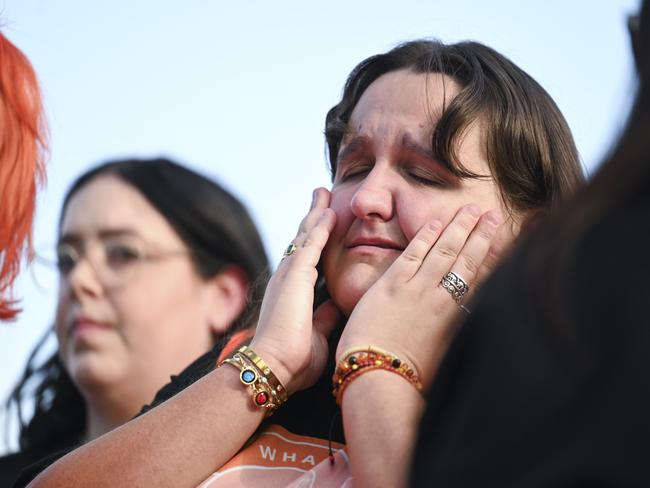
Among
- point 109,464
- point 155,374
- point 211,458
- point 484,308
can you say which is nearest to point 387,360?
point 211,458

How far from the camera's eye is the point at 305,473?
1.94m

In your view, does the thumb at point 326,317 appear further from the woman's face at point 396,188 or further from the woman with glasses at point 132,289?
the woman with glasses at point 132,289

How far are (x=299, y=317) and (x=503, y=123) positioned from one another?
695mm

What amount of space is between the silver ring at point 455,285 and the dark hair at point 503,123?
0.26 m

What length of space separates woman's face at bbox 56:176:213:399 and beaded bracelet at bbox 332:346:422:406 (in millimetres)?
2044

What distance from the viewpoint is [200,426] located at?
6.63 ft

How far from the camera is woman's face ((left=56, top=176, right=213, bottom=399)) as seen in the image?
3.77 meters

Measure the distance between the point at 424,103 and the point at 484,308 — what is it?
141 cm

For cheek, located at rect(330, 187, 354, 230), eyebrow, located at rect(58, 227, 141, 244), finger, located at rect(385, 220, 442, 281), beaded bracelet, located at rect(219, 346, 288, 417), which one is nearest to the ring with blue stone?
beaded bracelet, located at rect(219, 346, 288, 417)

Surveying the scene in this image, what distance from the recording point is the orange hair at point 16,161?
2834 mm

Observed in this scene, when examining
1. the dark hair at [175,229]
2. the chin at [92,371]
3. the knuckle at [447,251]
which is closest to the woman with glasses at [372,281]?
the knuckle at [447,251]

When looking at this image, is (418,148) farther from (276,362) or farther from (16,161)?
(16,161)

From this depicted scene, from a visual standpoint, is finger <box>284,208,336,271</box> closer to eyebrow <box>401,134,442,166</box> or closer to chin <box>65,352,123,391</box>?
eyebrow <box>401,134,442,166</box>

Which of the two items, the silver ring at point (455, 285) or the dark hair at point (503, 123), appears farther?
the dark hair at point (503, 123)
